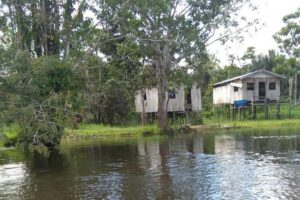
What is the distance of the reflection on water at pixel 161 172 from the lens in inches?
601

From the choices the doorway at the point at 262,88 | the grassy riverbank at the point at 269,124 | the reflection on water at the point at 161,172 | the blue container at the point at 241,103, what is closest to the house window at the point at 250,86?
the doorway at the point at 262,88

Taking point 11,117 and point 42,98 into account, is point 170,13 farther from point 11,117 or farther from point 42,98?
point 11,117

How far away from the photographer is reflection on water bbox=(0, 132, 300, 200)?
15.3 m

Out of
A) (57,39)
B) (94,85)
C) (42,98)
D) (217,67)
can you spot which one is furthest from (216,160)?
(217,67)

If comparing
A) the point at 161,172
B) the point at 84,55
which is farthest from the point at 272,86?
the point at 161,172

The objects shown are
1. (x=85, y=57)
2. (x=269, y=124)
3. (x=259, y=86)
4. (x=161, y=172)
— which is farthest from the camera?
(x=259, y=86)

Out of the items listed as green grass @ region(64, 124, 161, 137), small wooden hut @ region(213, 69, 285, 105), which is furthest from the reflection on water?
small wooden hut @ region(213, 69, 285, 105)

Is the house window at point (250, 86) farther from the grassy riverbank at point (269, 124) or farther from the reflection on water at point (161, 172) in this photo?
the reflection on water at point (161, 172)

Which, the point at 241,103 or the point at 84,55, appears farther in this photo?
the point at 241,103

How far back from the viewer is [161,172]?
19.2 metres

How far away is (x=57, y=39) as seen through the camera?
2731 centimetres

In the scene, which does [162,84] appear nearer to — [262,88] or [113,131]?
[113,131]

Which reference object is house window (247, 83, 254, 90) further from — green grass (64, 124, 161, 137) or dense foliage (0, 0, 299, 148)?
green grass (64, 124, 161, 137)

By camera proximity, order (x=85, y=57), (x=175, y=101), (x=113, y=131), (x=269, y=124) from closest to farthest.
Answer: (x=85, y=57) < (x=113, y=131) < (x=269, y=124) < (x=175, y=101)
